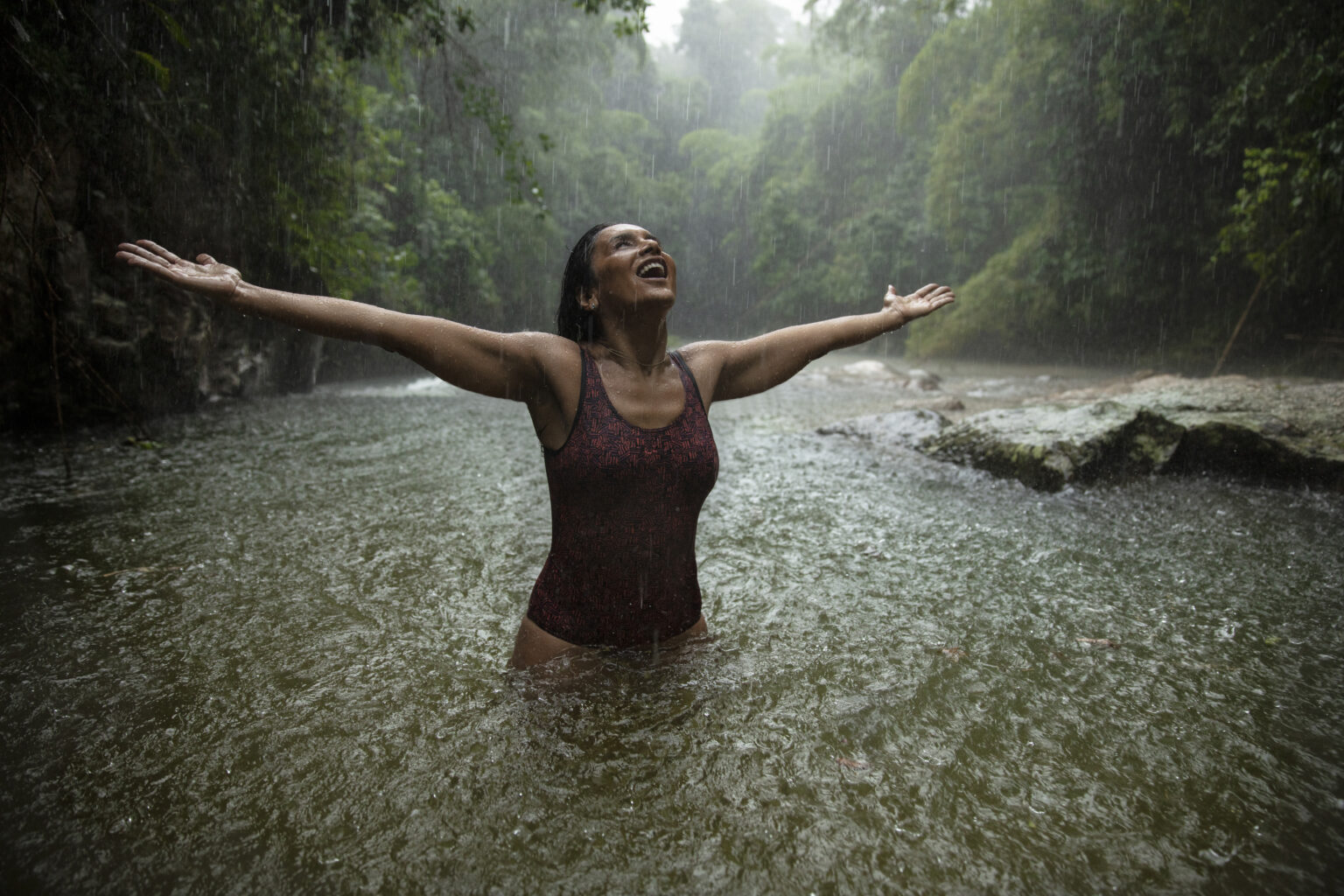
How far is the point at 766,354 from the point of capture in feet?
8.44

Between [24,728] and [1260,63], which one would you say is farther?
[1260,63]

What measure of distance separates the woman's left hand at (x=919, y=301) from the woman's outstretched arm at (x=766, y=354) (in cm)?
6

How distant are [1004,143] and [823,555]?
71.8 feet

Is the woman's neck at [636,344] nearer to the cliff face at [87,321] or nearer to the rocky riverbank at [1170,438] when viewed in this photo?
the cliff face at [87,321]

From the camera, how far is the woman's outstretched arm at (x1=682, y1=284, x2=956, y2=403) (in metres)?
2.50

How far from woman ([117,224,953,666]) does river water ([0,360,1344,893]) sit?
23 centimetres

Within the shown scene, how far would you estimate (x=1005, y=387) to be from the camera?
1422 centimetres

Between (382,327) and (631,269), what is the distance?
750 millimetres

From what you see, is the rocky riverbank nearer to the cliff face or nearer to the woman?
the woman

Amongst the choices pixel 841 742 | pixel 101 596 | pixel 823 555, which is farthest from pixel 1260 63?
pixel 101 596

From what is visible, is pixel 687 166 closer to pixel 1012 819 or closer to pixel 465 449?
pixel 465 449

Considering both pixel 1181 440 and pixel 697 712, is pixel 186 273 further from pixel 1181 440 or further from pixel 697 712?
pixel 1181 440

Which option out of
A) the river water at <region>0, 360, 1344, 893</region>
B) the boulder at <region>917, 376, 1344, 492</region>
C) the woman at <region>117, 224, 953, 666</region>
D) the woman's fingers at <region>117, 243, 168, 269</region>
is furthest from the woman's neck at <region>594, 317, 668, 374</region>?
the boulder at <region>917, 376, 1344, 492</region>

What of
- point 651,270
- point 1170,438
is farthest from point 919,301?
point 1170,438
